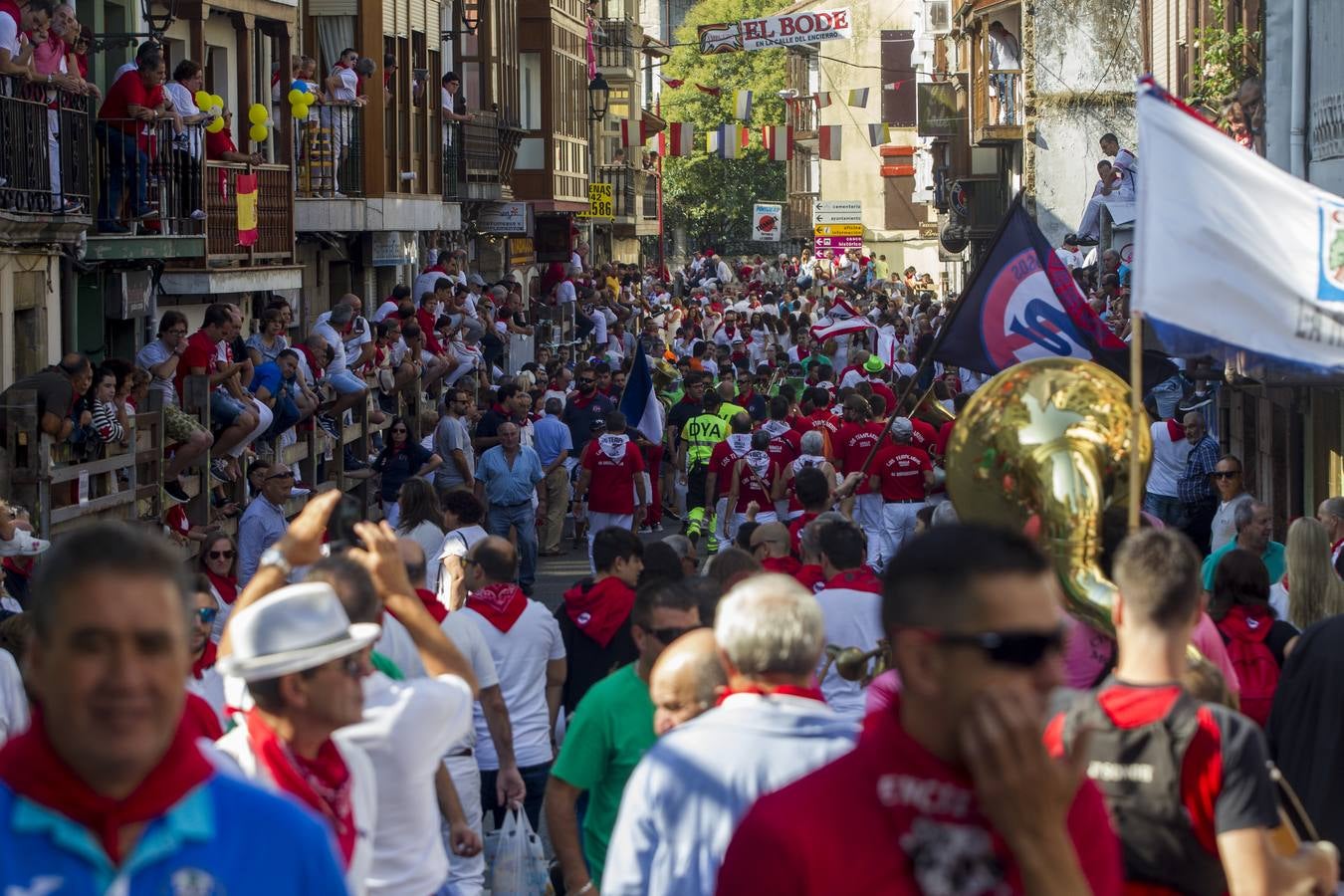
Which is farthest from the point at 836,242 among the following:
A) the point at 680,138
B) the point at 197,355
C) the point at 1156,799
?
the point at 1156,799

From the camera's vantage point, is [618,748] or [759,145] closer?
[618,748]

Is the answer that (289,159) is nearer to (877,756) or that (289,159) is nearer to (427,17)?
→ (427,17)

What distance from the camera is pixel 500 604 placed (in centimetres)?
838

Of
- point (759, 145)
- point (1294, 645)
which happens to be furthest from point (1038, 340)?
point (759, 145)

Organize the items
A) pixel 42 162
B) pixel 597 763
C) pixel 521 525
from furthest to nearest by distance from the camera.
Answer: pixel 521 525 → pixel 42 162 → pixel 597 763

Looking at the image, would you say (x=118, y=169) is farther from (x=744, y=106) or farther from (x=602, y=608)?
(x=744, y=106)

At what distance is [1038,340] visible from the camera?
391 inches

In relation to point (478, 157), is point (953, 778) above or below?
below

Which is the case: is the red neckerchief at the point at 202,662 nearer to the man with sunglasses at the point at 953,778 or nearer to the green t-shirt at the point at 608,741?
the green t-shirt at the point at 608,741

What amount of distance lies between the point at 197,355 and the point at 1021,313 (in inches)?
293

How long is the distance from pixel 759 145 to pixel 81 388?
73.9 metres

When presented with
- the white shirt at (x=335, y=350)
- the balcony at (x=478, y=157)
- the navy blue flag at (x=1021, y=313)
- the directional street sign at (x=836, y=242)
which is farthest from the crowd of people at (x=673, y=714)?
the directional street sign at (x=836, y=242)

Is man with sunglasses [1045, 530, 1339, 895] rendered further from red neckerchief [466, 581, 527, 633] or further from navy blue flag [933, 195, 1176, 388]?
navy blue flag [933, 195, 1176, 388]

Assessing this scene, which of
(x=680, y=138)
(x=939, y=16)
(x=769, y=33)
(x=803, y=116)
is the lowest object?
(x=680, y=138)
